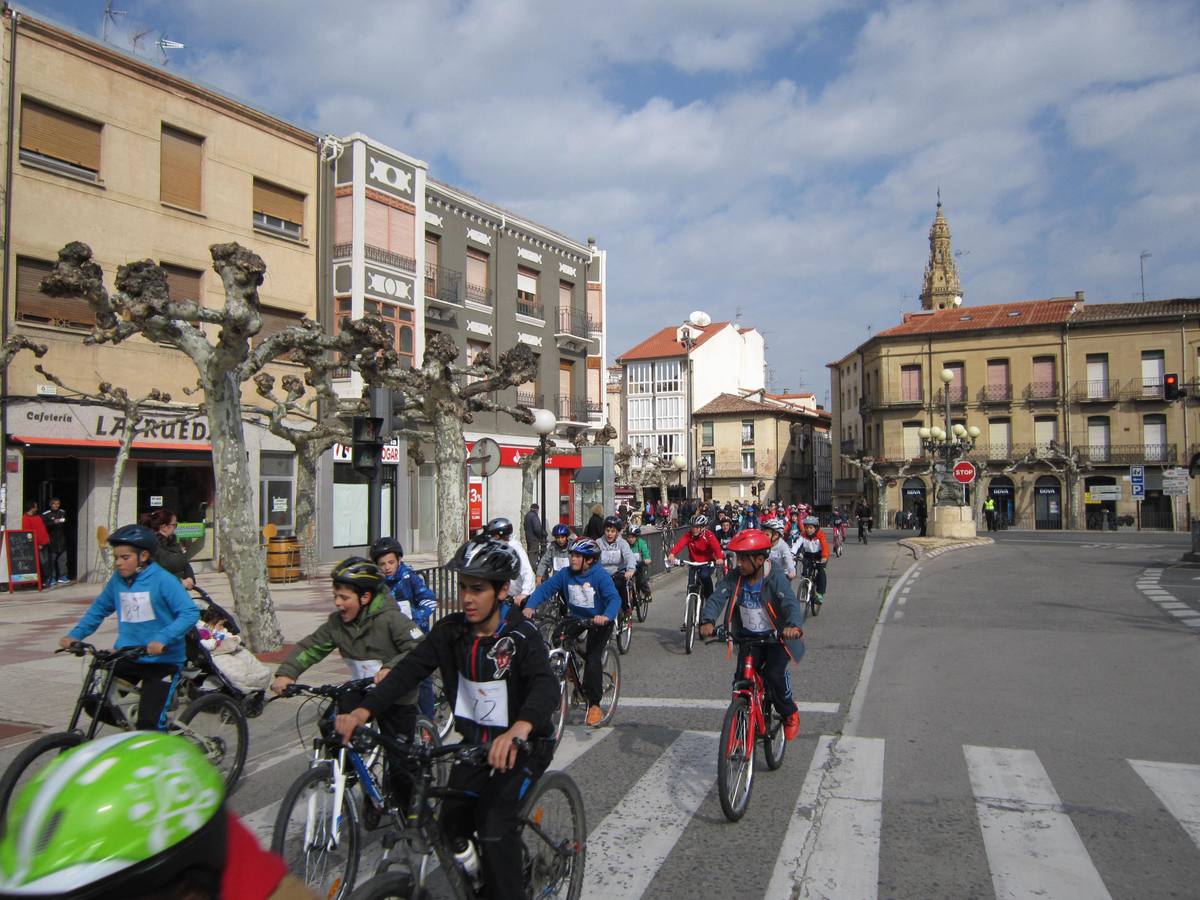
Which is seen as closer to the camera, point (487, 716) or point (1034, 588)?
point (487, 716)

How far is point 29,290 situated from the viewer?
17.6 metres

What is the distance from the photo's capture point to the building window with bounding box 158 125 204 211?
66.5ft

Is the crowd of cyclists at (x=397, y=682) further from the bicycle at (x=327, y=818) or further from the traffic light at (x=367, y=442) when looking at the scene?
the traffic light at (x=367, y=442)

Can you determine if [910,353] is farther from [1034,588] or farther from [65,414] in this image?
[65,414]

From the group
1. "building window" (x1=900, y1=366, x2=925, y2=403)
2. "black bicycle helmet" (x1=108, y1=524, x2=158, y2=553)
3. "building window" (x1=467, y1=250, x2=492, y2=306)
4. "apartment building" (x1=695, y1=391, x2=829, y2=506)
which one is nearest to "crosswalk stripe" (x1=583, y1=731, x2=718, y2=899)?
"black bicycle helmet" (x1=108, y1=524, x2=158, y2=553)

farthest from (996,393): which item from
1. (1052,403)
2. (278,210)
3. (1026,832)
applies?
(1026,832)

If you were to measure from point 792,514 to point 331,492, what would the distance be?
12.2m

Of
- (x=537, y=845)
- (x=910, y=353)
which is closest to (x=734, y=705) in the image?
(x=537, y=845)

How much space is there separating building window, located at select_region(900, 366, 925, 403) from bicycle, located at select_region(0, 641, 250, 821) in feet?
192

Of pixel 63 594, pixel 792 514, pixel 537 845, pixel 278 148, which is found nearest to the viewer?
pixel 537 845

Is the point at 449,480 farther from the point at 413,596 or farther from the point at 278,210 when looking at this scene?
the point at 278,210

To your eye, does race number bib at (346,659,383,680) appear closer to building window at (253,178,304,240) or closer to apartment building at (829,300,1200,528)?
building window at (253,178,304,240)

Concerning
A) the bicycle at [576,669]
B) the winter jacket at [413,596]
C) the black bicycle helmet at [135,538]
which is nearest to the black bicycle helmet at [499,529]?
the bicycle at [576,669]

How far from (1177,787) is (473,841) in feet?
15.8
